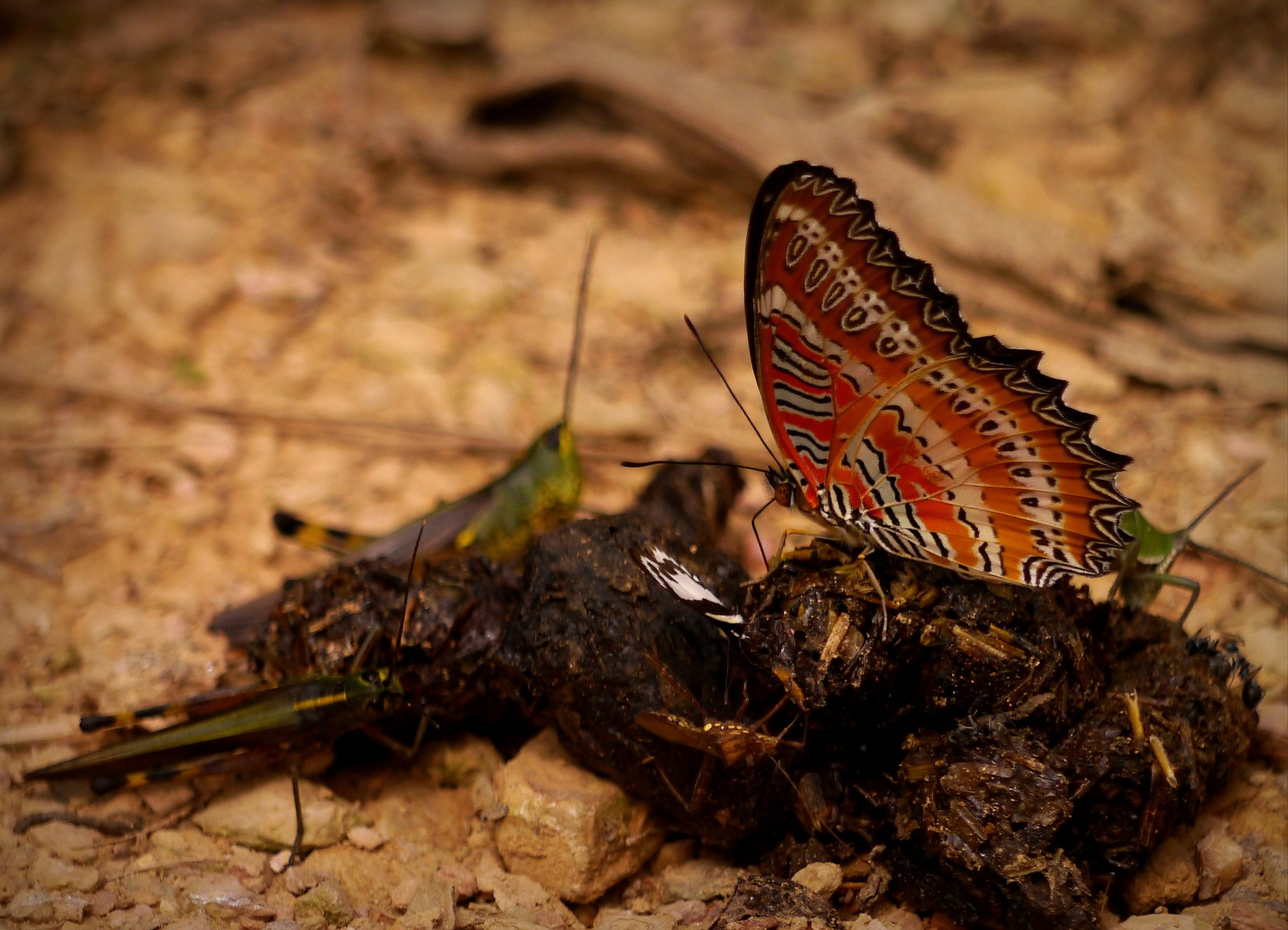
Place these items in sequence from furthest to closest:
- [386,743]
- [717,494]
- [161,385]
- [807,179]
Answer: [161,385]
[717,494]
[386,743]
[807,179]

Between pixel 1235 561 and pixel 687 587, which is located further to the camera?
pixel 1235 561

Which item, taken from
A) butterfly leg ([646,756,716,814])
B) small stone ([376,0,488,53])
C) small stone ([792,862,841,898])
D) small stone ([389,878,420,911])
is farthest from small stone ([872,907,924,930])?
small stone ([376,0,488,53])

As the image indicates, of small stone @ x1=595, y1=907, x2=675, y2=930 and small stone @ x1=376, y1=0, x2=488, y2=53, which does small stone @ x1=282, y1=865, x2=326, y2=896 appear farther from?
small stone @ x1=376, y1=0, x2=488, y2=53

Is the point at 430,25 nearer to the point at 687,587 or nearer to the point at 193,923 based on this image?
the point at 687,587

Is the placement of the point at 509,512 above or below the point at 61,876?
above

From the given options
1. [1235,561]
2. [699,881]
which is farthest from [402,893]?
[1235,561]

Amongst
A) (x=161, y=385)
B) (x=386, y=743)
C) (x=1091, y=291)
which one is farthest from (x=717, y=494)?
(x=161, y=385)

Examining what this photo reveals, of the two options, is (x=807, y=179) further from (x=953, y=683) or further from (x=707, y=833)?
(x=707, y=833)
